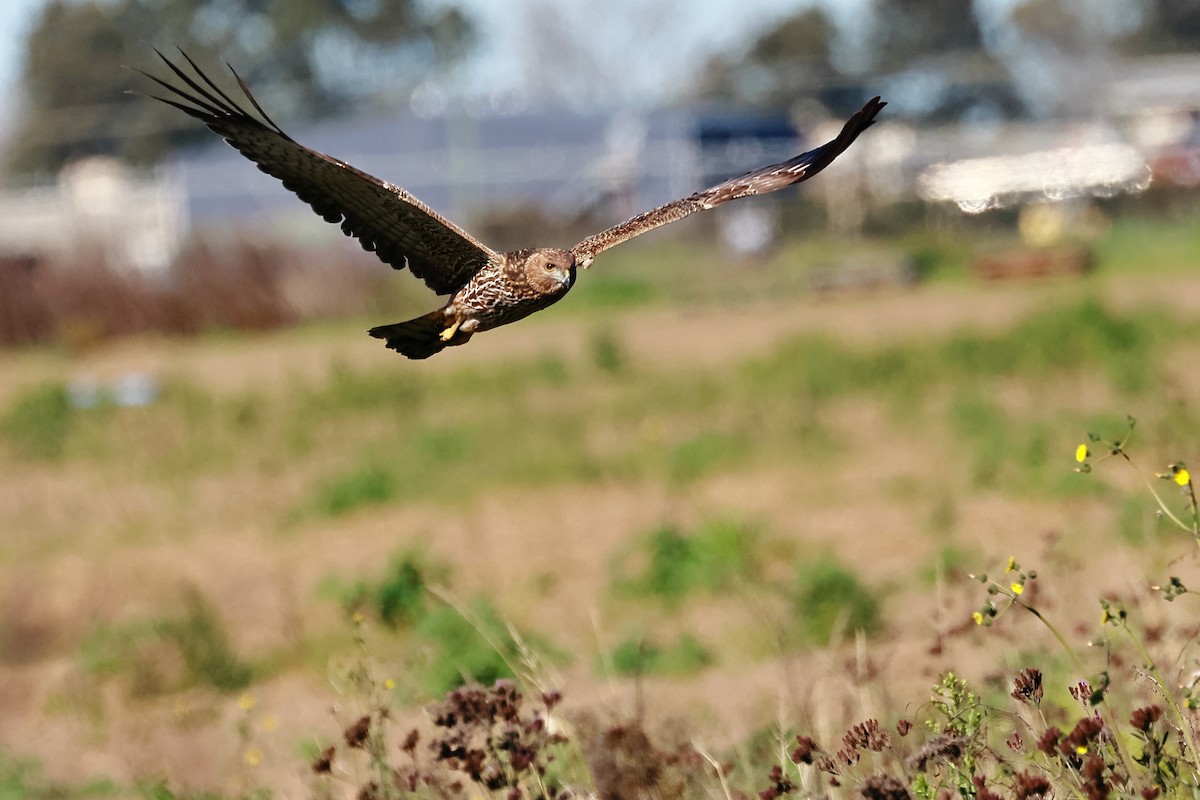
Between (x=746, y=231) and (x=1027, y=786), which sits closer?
(x=1027, y=786)

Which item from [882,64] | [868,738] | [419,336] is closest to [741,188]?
[419,336]

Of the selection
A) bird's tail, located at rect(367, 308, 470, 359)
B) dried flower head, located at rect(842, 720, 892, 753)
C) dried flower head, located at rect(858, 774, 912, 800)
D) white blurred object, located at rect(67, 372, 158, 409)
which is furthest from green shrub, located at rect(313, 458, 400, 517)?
dried flower head, located at rect(858, 774, 912, 800)

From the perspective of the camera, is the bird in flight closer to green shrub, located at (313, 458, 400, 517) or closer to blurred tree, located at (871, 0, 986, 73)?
green shrub, located at (313, 458, 400, 517)

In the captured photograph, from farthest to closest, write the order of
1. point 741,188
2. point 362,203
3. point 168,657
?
1. point 168,657
2. point 741,188
3. point 362,203

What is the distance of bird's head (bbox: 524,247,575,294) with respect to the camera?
19.6 ft

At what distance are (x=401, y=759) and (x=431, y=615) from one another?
2599 millimetres

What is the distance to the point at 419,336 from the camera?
5.91 m

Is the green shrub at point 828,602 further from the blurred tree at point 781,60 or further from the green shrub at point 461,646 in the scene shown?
the blurred tree at point 781,60

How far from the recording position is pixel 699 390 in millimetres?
16125

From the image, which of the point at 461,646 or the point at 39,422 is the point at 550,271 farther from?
the point at 39,422

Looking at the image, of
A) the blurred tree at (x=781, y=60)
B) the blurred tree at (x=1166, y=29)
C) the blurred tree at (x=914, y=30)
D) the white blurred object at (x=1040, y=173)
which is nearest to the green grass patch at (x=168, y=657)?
the white blurred object at (x=1040, y=173)

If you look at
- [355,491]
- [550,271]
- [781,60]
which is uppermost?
[550,271]

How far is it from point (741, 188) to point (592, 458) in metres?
7.93

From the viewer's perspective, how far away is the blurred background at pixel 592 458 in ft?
28.7
